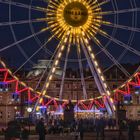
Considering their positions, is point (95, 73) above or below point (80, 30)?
below

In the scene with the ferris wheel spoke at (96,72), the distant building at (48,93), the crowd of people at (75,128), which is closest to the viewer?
the crowd of people at (75,128)

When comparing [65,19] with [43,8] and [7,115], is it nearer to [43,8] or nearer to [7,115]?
[43,8]

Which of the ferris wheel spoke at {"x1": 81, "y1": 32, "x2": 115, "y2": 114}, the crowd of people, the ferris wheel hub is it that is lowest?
the crowd of people

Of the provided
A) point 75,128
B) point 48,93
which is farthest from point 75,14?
point 48,93

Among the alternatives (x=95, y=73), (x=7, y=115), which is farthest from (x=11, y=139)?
(x=7, y=115)

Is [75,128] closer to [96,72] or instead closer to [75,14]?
[75,14]

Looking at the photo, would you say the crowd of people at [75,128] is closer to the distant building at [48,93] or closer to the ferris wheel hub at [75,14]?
the ferris wheel hub at [75,14]

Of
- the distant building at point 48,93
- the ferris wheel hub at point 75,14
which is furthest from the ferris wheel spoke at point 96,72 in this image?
the distant building at point 48,93

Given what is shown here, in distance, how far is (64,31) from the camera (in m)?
57.2

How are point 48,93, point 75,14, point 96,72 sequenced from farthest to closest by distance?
point 48,93, point 96,72, point 75,14

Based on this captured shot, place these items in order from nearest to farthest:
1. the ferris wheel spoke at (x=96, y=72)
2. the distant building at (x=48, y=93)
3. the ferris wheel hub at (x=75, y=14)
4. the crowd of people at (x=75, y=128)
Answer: the crowd of people at (x=75, y=128)
the ferris wheel hub at (x=75, y=14)
the ferris wheel spoke at (x=96, y=72)
the distant building at (x=48, y=93)

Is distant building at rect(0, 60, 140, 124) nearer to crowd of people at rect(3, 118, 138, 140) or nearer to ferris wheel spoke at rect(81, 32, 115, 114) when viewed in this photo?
ferris wheel spoke at rect(81, 32, 115, 114)

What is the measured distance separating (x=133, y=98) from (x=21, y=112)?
28540mm

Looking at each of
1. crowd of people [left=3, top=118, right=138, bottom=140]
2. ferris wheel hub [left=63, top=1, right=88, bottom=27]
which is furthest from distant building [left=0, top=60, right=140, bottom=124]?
ferris wheel hub [left=63, top=1, right=88, bottom=27]
